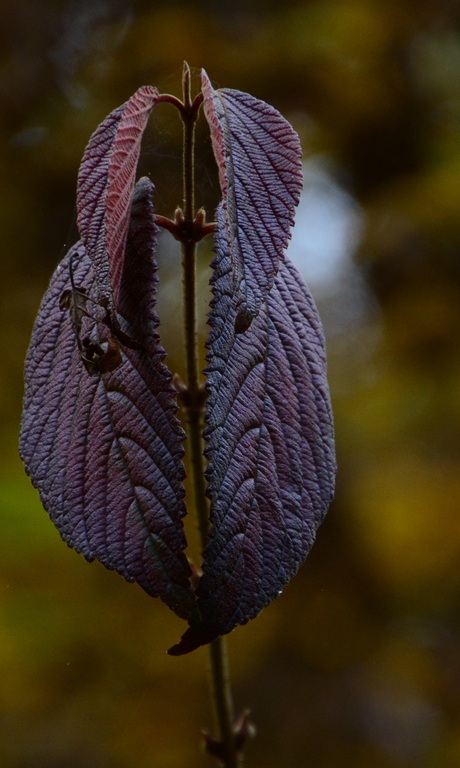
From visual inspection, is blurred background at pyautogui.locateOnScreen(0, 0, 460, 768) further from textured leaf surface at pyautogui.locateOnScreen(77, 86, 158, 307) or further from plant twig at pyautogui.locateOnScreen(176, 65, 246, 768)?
textured leaf surface at pyautogui.locateOnScreen(77, 86, 158, 307)

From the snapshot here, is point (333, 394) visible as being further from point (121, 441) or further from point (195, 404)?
point (121, 441)

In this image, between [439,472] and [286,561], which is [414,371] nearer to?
[439,472]

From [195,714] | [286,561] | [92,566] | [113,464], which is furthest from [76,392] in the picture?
[195,714]

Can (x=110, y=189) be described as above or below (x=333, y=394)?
below

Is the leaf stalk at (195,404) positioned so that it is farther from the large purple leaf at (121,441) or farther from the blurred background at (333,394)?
the blurred background at (333,394)

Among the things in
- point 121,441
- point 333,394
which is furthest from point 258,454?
point 333,394

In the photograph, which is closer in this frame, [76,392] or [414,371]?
[76,392]
